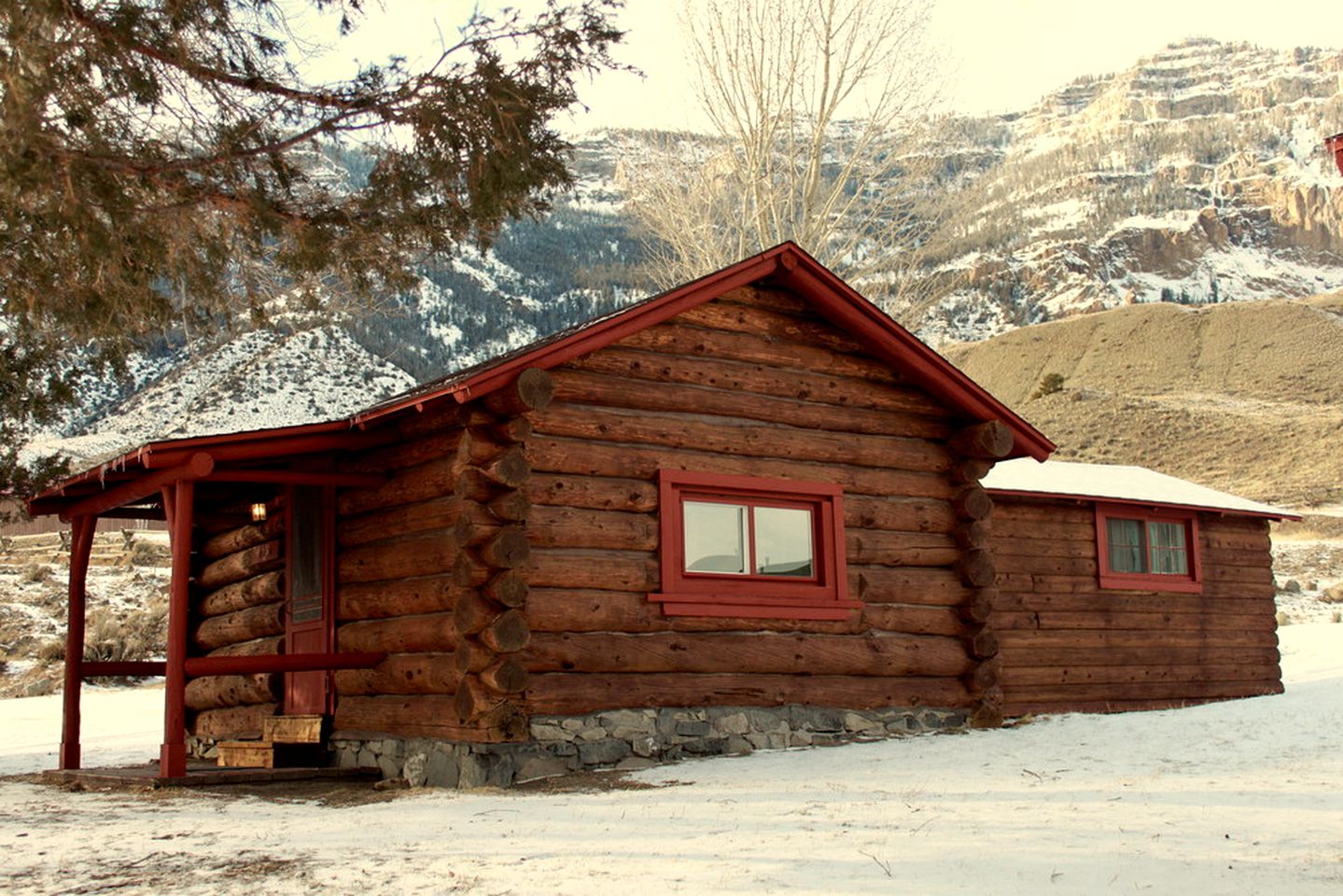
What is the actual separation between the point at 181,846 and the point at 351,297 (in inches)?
210

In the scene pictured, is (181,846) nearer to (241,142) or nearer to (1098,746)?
(241,142)

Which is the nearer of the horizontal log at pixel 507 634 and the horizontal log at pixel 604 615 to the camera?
the horizontal log at pixel 507 634

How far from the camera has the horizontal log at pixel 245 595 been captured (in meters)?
13.7

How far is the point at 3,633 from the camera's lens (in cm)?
2970

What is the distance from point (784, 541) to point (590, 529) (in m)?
2.21

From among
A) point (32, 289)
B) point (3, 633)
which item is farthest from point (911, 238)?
point (32, 289)

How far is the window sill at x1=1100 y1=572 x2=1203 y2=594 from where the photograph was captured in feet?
56.1

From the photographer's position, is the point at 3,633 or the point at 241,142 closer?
the point at 241,142

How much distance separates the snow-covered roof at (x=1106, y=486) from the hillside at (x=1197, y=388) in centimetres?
3294

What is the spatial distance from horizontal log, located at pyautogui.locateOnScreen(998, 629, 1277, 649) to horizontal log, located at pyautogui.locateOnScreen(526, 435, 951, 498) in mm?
3322

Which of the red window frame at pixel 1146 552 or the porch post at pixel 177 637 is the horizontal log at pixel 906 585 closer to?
the red window frame at pixel 1146 552

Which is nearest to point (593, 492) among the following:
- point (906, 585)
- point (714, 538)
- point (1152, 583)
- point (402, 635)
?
point (714, 538)

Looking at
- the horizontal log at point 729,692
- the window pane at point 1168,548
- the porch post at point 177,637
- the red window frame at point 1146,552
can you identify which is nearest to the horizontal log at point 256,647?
the porch post at point 177,637

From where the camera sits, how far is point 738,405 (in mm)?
12578
